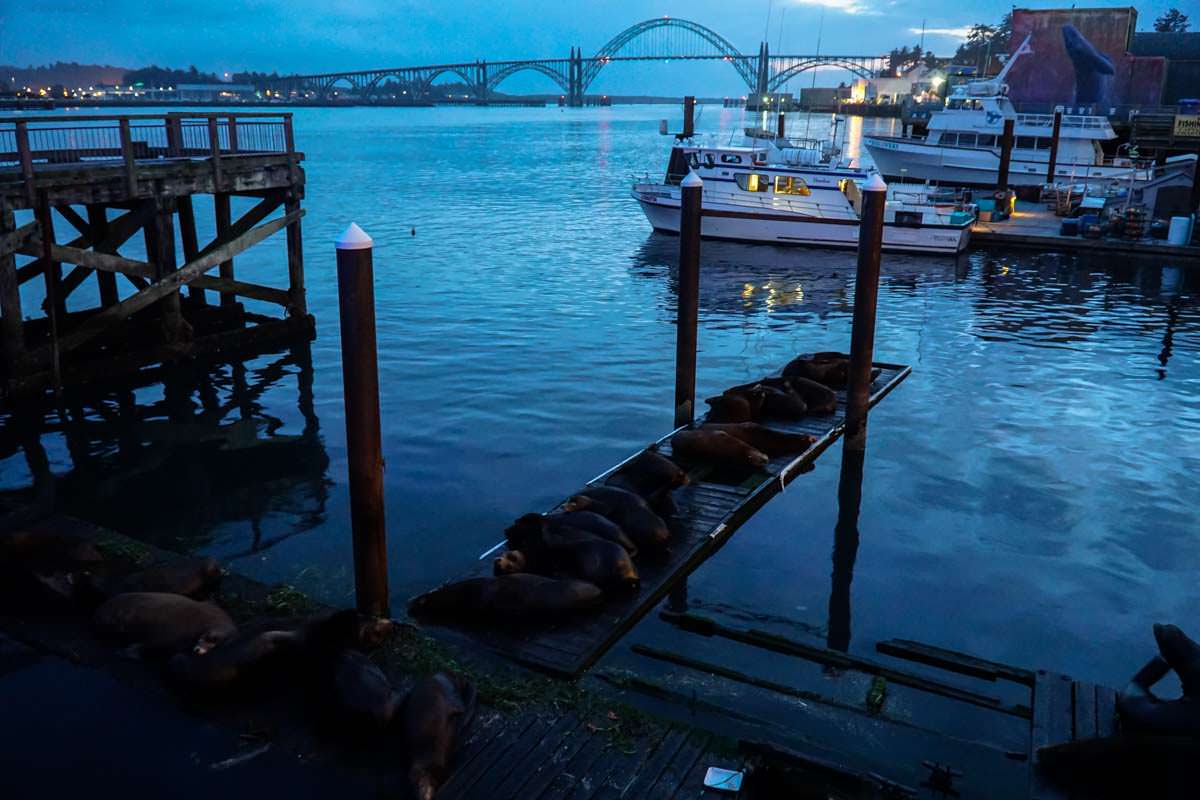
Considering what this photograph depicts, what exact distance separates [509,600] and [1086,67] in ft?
231

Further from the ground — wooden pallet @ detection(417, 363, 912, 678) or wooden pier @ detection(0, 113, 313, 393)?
wooden pier @ detection(0, 113, 313, 393)

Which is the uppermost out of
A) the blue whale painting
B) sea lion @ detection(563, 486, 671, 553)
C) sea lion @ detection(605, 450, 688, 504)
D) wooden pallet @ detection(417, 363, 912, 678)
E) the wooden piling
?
the blue whale painting

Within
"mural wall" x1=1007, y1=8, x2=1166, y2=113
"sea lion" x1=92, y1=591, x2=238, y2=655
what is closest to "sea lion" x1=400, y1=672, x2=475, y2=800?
"sea lion" x1=92, y1=591, x2=238, y2=655

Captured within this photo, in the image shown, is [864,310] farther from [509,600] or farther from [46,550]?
[46,550]

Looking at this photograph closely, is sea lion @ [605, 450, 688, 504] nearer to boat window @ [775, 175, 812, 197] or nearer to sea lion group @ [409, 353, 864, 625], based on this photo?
sea lion group @ [409, 353, 864, 625]

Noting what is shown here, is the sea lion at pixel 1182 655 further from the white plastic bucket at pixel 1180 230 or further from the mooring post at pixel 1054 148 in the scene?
the mooring post at pixel 1054 148

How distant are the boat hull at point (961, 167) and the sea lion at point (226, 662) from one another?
46668 millimetres

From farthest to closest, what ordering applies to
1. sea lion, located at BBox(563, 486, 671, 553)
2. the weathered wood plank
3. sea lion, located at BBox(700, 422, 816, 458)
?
the weathered wood plank < sea lion, located at BBox(700, 422, 816, 458) < sea lion, located at BBox(563, 486, 671, 553)

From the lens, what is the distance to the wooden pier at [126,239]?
14.8 m

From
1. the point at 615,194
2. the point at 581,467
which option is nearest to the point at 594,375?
the point at 581,467

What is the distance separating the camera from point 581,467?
13.4 m

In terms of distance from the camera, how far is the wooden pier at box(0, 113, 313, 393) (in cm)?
1476

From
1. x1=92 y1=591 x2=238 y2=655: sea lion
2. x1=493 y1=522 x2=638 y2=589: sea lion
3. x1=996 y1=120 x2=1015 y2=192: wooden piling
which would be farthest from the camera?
x1=996 y1=120 x2=1015 y2=192: wooden piling

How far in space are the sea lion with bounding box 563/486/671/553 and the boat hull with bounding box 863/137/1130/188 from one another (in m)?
42.7
